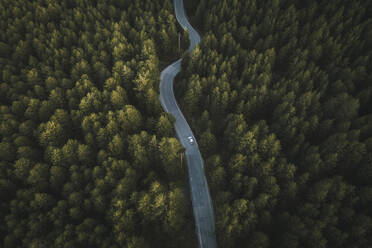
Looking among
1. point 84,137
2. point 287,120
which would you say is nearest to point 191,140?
point 287,120

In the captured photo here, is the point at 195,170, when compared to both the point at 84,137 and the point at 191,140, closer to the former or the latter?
the point at 191,140

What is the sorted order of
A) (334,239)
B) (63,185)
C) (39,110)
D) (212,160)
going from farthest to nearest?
(39,110), (212,160), (63,185), (334,239)

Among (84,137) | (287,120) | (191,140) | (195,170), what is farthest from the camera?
(191,140)

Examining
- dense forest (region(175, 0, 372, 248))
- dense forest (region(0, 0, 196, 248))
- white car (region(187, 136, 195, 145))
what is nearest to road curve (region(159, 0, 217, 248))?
white car (region(187, 136, 195, 145))

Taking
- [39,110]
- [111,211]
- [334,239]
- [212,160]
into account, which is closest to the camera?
[334,239]

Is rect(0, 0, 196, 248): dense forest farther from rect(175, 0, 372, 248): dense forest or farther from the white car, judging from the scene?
rect(175, 0, 372, 248): dense forest

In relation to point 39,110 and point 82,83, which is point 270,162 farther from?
point 39,110

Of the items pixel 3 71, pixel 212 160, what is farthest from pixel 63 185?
pixel 3 71

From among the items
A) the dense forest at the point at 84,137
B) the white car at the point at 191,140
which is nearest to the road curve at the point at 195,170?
the white car at the point at 191,140
